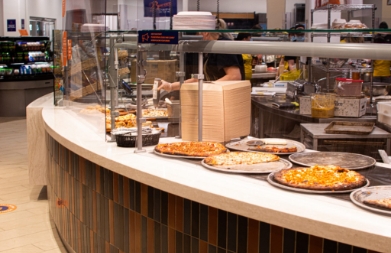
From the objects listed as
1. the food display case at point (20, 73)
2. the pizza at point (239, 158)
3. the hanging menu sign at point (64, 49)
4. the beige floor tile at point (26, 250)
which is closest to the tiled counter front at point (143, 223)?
the pizza at point (239, 158)

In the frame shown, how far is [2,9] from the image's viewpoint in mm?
13141

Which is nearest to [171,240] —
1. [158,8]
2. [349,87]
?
[158,8]

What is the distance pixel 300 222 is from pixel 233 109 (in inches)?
50.0

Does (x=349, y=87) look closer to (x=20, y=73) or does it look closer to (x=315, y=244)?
(x=315, y=244)

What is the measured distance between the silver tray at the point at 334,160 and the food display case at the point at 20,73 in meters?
10.4

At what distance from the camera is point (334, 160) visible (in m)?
2.72

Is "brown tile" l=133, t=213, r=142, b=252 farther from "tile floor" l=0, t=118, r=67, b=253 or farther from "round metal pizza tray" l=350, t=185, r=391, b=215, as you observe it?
"tile floor" l=0, t=118, r=67, b=253

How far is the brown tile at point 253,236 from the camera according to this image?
7.25 ft

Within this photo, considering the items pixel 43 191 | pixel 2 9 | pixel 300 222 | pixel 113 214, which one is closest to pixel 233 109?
pixel 113 214

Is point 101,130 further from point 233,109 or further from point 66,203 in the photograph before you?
point 233,109

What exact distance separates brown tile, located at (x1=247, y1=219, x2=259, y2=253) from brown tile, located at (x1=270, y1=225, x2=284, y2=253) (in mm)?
74

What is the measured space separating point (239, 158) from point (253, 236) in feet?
1.92

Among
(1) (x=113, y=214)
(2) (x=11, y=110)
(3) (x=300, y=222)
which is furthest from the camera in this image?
(2) (x=11, y=110)

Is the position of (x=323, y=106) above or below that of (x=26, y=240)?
above
